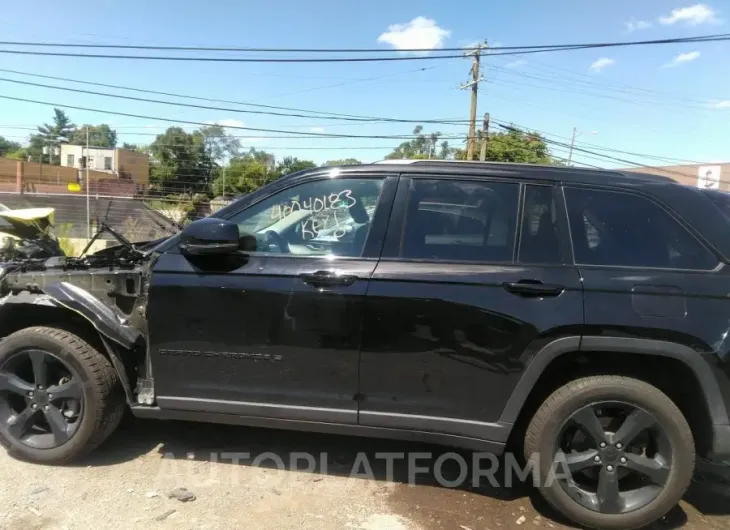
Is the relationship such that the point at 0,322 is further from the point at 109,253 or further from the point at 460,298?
the point at 460,298

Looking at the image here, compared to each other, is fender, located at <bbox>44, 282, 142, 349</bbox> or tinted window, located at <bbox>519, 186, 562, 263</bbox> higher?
tinted window, located at <bbox>519, 186, 562, 263</bbox>

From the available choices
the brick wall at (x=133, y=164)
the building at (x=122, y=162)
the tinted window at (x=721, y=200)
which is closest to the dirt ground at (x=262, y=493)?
the tinted window at (x=721, y=200)

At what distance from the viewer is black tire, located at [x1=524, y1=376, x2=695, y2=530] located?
2.68 metres

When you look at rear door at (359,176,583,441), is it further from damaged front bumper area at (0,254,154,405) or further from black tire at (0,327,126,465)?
black tire at (0,327,126,465)

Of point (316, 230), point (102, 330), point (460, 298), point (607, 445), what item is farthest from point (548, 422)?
point (102, 330)

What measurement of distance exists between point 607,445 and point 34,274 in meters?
3.36

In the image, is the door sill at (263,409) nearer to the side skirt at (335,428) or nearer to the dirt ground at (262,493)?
the side skirt at (335,428)

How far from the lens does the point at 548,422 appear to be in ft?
9.01

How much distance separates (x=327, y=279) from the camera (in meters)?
2.84

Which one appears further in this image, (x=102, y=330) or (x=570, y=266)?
(x=102, y=330)

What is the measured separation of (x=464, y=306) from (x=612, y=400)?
34.3 inches

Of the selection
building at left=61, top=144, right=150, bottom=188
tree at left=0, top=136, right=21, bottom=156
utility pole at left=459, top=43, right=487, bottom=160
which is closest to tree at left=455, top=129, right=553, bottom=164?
utility pole at left=459, top=43, right=487, bottom=160

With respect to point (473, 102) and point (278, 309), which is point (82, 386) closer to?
point (278, 309)

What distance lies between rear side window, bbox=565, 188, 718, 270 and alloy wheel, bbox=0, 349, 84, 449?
2954 mm
